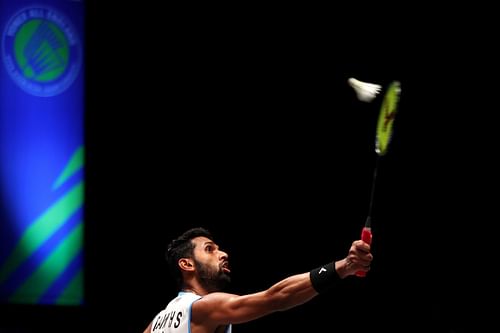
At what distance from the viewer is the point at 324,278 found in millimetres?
3758

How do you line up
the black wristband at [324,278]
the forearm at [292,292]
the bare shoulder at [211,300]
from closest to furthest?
the black wristband at [324,278] < the forearm at [292,292] < the bare shoulder at [211,300]

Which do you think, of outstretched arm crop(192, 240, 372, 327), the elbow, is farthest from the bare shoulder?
the elbow

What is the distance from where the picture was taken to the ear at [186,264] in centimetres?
470

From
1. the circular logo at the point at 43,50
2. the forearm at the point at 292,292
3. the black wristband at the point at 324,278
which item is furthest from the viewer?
the circular logo at the point at 43,50

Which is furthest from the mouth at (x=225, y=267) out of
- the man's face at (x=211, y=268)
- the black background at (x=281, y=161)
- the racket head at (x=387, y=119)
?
the black background at (x=281, y=161)

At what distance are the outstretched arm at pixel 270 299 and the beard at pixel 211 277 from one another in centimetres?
33

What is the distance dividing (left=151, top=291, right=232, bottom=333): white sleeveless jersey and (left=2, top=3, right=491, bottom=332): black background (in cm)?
204

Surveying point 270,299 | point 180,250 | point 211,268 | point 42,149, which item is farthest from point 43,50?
point 270,299

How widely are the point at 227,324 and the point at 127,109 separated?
2.87 metres

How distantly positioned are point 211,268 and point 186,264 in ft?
0.45

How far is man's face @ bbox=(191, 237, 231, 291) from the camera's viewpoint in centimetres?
466

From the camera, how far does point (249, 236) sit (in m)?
6.80

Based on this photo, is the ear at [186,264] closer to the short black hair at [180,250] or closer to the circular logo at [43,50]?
the short black hair at [180,250]

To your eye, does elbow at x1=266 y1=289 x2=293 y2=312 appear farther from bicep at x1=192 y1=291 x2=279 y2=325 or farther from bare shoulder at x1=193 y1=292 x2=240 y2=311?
bare shoulder at x1=193 y1=292 x2=240 y2=311
